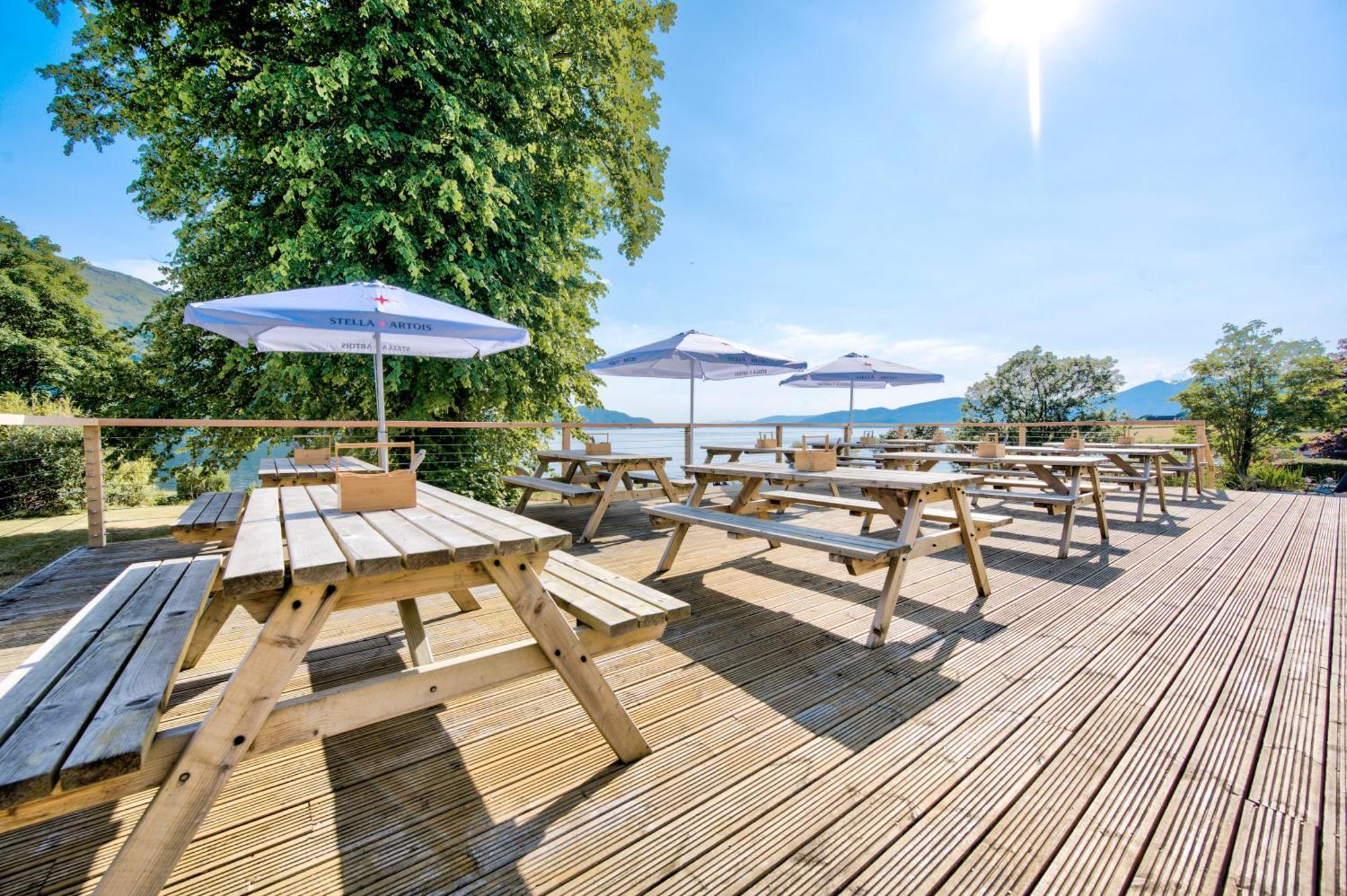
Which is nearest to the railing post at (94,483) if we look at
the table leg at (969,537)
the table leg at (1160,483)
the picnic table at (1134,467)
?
the table leg at (969,537)

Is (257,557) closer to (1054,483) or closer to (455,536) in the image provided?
(455,536)

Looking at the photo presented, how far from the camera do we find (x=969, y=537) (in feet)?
8.66

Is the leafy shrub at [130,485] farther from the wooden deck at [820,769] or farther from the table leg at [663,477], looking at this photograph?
the table leg at [663,477]

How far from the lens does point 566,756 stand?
146 cm

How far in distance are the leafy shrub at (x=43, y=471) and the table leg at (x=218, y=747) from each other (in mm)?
11332

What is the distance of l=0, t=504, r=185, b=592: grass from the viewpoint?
12.5 feet

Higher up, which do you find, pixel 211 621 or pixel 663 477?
pixel 663 477

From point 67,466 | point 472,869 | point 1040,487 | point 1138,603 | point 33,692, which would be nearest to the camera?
point 33,692

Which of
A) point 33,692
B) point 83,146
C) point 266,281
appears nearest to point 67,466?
point 83,146

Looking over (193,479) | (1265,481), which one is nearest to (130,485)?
(193,479)

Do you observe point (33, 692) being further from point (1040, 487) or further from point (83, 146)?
point (83, 146)

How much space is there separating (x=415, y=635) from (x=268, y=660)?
1.02 m

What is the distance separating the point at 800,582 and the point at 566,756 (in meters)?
1.88

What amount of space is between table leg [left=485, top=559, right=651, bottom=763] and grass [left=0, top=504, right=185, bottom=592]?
13.1 ft
